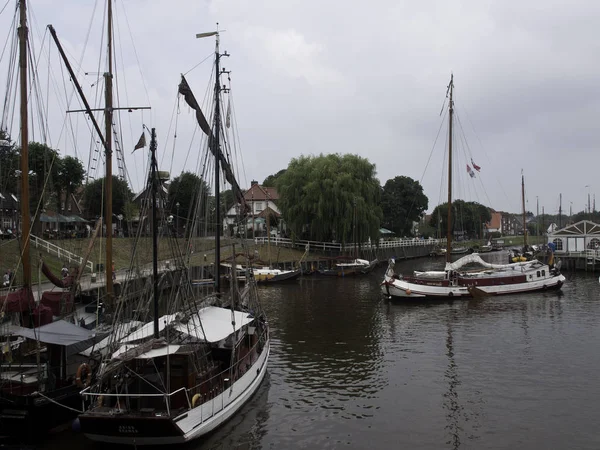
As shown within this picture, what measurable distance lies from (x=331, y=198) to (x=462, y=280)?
29.4 meters

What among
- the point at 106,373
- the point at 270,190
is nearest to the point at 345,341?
the point at 106,373

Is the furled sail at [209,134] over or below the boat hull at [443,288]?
over

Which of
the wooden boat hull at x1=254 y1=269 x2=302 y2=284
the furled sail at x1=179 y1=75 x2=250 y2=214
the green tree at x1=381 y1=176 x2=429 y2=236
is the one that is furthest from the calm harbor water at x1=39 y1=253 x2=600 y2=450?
the green tree at x1=381 y1=176 x2=429 y2=236

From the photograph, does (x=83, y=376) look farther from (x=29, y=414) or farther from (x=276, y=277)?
(x=276, y=277)

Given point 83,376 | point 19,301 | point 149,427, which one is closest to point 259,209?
point 19,301

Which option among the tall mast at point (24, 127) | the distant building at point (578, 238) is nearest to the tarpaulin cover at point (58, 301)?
the tall mast at point (24, 127)

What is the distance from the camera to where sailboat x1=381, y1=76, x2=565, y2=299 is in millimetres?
47969

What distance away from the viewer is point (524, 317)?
1544 inches

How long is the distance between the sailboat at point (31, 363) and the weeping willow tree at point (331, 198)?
56.6 meters

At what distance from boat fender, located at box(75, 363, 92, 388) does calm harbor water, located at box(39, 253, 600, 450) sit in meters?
1.81

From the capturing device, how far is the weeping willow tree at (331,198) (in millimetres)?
75312

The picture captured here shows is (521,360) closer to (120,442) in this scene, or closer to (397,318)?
(397,318)

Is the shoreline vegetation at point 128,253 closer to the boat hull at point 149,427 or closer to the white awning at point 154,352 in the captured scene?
the white awning at point 154,352

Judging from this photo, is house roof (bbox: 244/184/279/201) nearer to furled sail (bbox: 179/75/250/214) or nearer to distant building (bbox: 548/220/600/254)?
distant building (bbox: 548/220/600/254)
